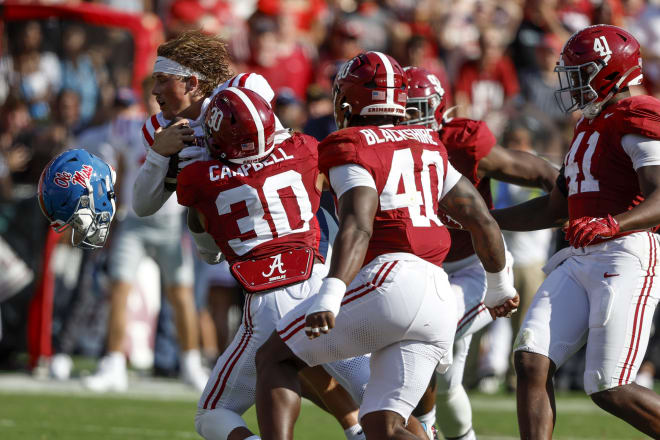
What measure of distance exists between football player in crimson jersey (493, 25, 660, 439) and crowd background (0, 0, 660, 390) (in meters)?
4.13

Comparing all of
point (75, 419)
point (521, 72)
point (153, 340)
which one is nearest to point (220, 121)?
point (75, 419)

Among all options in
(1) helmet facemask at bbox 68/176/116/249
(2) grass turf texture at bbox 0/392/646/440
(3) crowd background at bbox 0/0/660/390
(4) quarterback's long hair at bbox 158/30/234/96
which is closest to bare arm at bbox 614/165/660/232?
(4) quarterback's long hair at bbox 158/30/234/96

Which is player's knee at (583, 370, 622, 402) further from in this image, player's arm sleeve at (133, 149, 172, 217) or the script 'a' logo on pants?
player's arm sleeve at (133, 149, 172, 217)

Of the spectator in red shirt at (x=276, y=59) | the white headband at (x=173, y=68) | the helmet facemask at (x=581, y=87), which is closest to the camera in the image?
the helmet facemask at (x=581, y=87)

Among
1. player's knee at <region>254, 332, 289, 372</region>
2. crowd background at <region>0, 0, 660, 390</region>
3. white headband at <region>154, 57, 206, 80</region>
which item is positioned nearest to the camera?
player's knee at <region>254, 332, 289, 372</region>

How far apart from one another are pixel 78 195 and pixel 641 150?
231 centimetres

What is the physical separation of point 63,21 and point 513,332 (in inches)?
228

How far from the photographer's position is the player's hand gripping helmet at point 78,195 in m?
4.48

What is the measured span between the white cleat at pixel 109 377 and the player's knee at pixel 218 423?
452 centimetres

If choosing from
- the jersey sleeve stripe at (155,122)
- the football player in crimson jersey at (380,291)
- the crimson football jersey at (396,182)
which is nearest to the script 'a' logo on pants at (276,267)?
the football player in crimson jersey at (380,291)

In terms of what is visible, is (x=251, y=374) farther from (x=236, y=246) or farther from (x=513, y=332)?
(x=513, y=332)

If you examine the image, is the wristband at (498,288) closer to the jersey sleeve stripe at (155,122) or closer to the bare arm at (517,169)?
the bare arm at (517,169)

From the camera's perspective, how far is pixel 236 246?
4.40 m

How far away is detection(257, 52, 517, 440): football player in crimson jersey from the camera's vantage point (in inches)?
159
